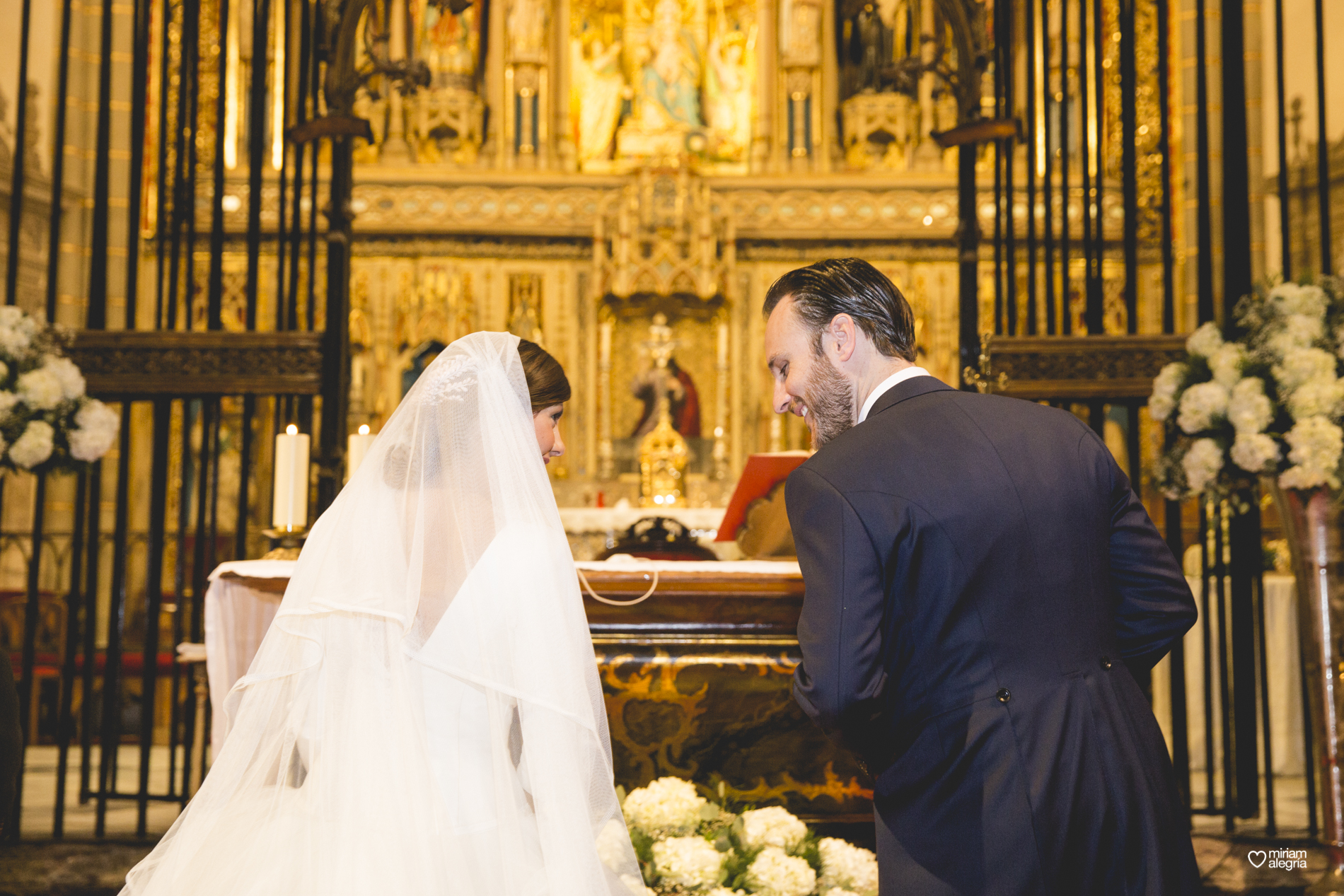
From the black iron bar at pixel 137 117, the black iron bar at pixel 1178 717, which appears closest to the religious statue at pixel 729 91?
the black iron bar at pixel 137 117

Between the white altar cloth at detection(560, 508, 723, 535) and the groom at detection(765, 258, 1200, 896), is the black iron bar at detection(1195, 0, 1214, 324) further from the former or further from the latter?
the white altar cloth at detection(560, 508, 723, 535)

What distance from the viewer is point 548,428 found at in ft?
8.47

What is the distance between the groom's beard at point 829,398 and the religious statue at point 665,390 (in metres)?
6.90

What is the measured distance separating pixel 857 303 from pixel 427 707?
1.13 m

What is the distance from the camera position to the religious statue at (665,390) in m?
8.95

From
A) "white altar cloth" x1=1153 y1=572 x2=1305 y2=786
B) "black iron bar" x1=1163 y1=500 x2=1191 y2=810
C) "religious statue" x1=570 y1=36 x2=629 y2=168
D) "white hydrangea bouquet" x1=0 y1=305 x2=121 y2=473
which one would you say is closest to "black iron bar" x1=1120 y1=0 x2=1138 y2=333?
"black iron bar" x1=1163 y1=500 x2=1191 y2=810

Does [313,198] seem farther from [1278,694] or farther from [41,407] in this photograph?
[1278,694]

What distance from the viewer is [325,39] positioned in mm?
4734

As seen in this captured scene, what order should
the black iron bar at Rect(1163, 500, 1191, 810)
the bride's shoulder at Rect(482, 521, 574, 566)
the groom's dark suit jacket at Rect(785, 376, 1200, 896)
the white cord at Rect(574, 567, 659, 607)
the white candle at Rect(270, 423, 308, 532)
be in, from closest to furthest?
1. the groom's dark suit jacket at Rect(785, 376, 1200, 896)
2. the bride's shoulder at Rect(482, 521, 574, 566)
3. the white cord at Rect(574, 567, 659, 607)
4. the white candle at Rect(270, 423, 308, 532)
5. the black iron bar at Rect(1163, 500, 1191, 810)

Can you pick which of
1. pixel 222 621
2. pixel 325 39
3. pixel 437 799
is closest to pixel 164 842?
pixel 437 799

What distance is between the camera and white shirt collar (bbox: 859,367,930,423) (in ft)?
6.39

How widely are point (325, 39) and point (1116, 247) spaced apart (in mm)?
→ 6719

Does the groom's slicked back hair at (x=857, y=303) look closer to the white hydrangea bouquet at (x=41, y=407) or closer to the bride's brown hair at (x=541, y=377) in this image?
the bride's brown hair at (x=541, y=377)

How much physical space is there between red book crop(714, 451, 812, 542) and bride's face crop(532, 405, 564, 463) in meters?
1.39
